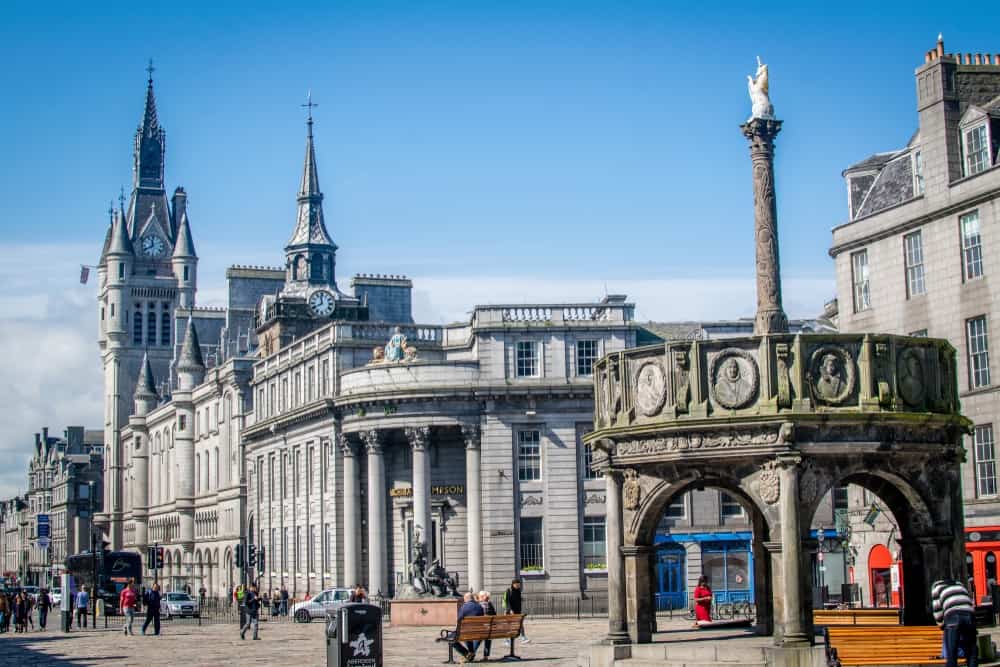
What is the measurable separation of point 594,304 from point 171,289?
10636 cm

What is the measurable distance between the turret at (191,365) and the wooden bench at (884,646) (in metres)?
96.9

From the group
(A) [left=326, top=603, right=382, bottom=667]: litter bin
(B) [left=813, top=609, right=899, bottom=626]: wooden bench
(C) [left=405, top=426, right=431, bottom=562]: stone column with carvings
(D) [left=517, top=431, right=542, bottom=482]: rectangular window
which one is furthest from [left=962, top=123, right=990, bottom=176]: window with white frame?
(C) [left=405, top=426, right=431, bottom=562]: stone column with carvings

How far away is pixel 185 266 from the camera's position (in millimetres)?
166625

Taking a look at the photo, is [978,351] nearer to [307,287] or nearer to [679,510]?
[679,510]

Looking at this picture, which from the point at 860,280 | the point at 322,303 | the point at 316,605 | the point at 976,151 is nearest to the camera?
the point at 976,151

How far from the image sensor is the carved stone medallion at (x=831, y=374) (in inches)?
942

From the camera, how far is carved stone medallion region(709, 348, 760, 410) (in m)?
24.2

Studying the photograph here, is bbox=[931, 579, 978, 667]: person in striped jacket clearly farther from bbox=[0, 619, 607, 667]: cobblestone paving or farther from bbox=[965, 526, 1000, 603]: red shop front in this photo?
bbox=[965, 526, 1000, 603]: red shop front

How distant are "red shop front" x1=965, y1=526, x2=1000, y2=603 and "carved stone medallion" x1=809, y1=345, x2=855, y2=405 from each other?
20.9 m

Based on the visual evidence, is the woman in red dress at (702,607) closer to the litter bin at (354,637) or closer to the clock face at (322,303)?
the litter bin at (354,637)

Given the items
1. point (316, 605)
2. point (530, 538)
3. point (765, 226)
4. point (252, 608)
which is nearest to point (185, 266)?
point (530, 538)

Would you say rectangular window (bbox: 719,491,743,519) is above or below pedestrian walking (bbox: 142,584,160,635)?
above

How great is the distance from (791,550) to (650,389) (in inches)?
148

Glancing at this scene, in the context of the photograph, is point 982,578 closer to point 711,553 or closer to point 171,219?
point 711,553
